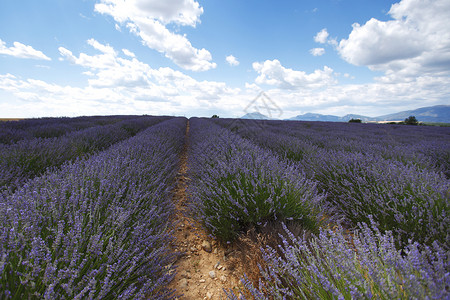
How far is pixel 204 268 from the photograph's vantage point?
5.89ft

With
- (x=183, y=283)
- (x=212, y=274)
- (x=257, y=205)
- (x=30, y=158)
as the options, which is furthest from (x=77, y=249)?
(x=30, y=158)

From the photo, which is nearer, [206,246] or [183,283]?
[183,283]

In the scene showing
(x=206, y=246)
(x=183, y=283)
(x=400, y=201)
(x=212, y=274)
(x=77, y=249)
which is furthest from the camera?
(x=206, y=246)

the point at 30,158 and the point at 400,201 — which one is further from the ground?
the point at 30,158

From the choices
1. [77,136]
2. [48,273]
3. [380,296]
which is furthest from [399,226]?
A: [77,136]

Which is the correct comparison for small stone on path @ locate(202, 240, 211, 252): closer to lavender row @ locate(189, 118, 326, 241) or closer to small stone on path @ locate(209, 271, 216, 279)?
lavender row @ locate(189, 118, 326, 241)

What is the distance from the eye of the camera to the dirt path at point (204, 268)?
60.7 inches

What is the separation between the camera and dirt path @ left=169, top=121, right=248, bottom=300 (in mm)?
1543

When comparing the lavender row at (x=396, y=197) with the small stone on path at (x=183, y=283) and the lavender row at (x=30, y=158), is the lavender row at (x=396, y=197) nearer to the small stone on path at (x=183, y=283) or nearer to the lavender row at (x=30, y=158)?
the small stone on path at (x=183, y=283)

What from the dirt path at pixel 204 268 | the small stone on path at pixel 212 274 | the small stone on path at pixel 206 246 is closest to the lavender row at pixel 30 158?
the dirt path at pixel 204 268

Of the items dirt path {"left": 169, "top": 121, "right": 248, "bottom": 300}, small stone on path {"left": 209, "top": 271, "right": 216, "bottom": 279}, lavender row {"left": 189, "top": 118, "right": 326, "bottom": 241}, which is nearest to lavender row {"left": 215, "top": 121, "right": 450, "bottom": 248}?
lavender row {"left": 189, "top": 118, "right": 326, "bottom": 241}

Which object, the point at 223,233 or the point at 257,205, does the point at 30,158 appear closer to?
the point at 223,233

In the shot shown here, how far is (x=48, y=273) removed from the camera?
2.65ft

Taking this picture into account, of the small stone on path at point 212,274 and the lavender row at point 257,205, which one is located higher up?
the lavender row at point 257,205
